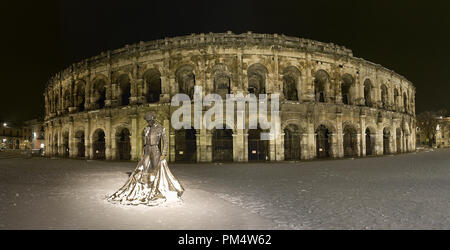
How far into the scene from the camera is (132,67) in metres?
18.9

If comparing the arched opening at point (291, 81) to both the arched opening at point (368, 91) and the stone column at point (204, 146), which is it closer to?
the arched opening at point (368, 91)

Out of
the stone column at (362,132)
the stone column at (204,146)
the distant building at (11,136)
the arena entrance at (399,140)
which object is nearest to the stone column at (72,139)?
the stone column at (204,146)

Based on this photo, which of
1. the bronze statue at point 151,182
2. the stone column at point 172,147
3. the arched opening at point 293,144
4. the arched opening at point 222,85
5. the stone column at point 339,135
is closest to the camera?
the bronze statue at point 151,182

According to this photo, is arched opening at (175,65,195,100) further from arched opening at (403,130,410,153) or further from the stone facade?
the stone facade

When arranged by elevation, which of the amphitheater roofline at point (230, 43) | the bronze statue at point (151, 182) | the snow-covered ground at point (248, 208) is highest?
the amphitheater roofline at point (230, 43)

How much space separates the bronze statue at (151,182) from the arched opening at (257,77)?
12904 mm

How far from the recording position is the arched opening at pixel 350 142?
19.9 meters

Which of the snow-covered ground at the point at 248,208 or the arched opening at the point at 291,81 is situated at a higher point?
the arched opening at the point at 291,81

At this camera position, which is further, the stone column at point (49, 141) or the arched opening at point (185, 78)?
the stone column at point (49, 141)

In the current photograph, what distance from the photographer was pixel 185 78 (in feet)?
69.3

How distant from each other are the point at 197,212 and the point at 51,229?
→ 235cm

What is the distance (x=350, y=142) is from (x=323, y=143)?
2.17 m

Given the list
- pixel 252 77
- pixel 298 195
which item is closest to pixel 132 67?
pixel 252 77

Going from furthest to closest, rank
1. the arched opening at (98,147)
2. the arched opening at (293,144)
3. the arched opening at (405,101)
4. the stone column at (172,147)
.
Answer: the arched opening at (405,101) < the arched opening at (98,147) < the arched opening at (293,144) < the stone column at (172,147)
